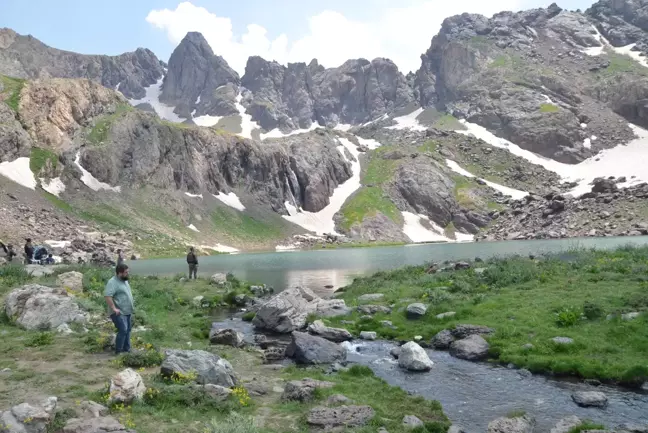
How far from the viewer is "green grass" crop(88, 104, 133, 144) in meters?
162

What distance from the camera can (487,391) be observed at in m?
15.7

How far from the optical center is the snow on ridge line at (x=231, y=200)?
602 feet

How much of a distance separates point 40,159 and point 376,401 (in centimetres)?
15545

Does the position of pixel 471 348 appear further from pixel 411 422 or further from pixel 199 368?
pixel 199 368

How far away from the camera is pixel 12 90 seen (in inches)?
5930

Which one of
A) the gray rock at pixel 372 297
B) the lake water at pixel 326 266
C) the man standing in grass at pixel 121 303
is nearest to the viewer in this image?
the man standing in grass at pixel 121 303

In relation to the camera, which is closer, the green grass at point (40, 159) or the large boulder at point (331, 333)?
the large boulder at point (331, 333)

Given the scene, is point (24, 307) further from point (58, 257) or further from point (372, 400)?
point (58, 257)

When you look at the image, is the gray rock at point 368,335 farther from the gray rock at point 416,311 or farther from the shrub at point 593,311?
the shrub at point 593,311

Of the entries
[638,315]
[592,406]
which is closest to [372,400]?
[592,406]

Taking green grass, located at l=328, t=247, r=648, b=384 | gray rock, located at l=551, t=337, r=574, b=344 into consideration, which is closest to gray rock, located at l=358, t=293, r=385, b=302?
green grass, located at l=328, t=247, r=648, b=384

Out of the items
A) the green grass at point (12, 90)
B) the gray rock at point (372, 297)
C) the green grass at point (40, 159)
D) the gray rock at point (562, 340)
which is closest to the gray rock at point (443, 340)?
the gray rock at point (562, 340)

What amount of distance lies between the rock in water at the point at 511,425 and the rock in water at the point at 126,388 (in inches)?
371

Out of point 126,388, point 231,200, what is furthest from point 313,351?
point 231,200
